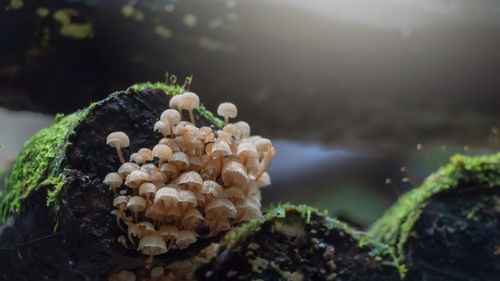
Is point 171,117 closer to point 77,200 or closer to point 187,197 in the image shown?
point 187,197

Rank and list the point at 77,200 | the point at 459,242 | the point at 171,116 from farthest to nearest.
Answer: the point at 459,242, the point at 171,116, the point at 77,200

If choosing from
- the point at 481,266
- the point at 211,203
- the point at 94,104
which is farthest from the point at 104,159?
the point at 481,266

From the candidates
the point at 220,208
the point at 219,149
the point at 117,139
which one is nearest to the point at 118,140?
the point at 117,139

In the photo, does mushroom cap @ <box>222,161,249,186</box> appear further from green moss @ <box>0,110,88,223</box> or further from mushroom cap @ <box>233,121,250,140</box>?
green moss @ <box>0,110,88,223</box>

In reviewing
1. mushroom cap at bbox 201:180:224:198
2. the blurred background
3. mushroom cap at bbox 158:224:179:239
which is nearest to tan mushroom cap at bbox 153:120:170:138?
mushroom cap at bbox 201:180:224:198

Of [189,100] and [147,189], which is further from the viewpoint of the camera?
[189,100]

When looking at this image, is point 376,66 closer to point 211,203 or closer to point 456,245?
point 456,245

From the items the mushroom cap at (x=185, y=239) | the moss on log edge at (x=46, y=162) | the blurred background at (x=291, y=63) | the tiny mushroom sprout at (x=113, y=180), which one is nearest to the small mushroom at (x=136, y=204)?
the tiny mushroom sprout at (x=113, y=180)

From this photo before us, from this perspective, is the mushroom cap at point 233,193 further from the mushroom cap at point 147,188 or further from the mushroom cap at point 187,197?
the mushroom cap at point 147,188
